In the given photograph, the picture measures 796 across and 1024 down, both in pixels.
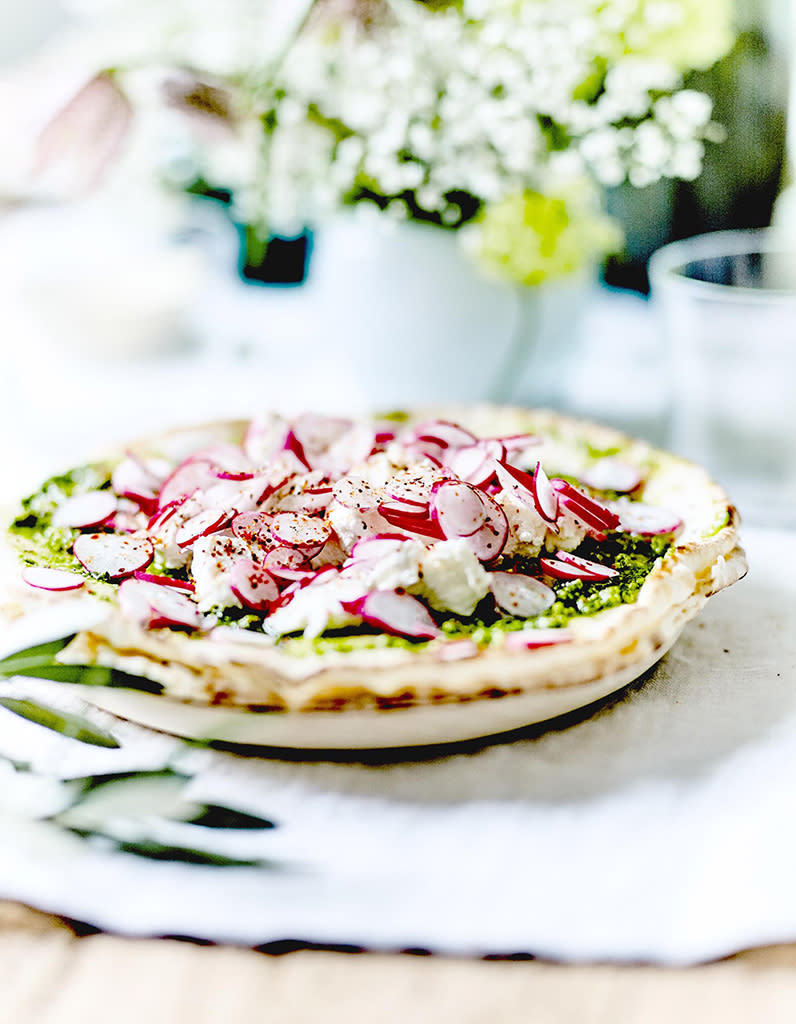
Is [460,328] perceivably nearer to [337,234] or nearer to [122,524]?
[337,234]

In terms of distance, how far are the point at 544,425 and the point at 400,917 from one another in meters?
0.78

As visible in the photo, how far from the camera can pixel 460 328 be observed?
161 centimetres

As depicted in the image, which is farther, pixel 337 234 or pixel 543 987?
pixel 337 234

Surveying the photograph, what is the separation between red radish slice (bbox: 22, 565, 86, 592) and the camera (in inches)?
35.1

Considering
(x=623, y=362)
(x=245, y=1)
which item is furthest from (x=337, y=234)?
(x=623, y=362)

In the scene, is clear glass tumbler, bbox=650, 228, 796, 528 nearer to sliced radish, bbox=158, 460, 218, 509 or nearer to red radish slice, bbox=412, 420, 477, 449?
red radish slice, bbox=412, 420, 477, 449

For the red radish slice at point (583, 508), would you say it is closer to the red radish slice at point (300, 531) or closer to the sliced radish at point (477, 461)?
the sliced radish at point (477, 461)

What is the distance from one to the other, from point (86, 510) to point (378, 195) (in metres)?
0.77

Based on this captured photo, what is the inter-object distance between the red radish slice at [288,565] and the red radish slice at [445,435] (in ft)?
0.93

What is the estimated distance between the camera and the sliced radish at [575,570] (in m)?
0.94

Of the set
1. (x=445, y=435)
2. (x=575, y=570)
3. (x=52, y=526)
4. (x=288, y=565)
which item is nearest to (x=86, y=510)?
(x=52, y=526)

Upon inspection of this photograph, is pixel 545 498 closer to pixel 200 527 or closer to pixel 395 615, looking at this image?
pixel 395 615

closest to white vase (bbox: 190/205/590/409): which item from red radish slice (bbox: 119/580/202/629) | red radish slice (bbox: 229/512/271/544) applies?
red radish slice (bbox: 229/512/271/544)

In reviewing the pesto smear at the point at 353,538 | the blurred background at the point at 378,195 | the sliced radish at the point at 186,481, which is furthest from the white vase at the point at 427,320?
the sliced radish at the point at 186,481
